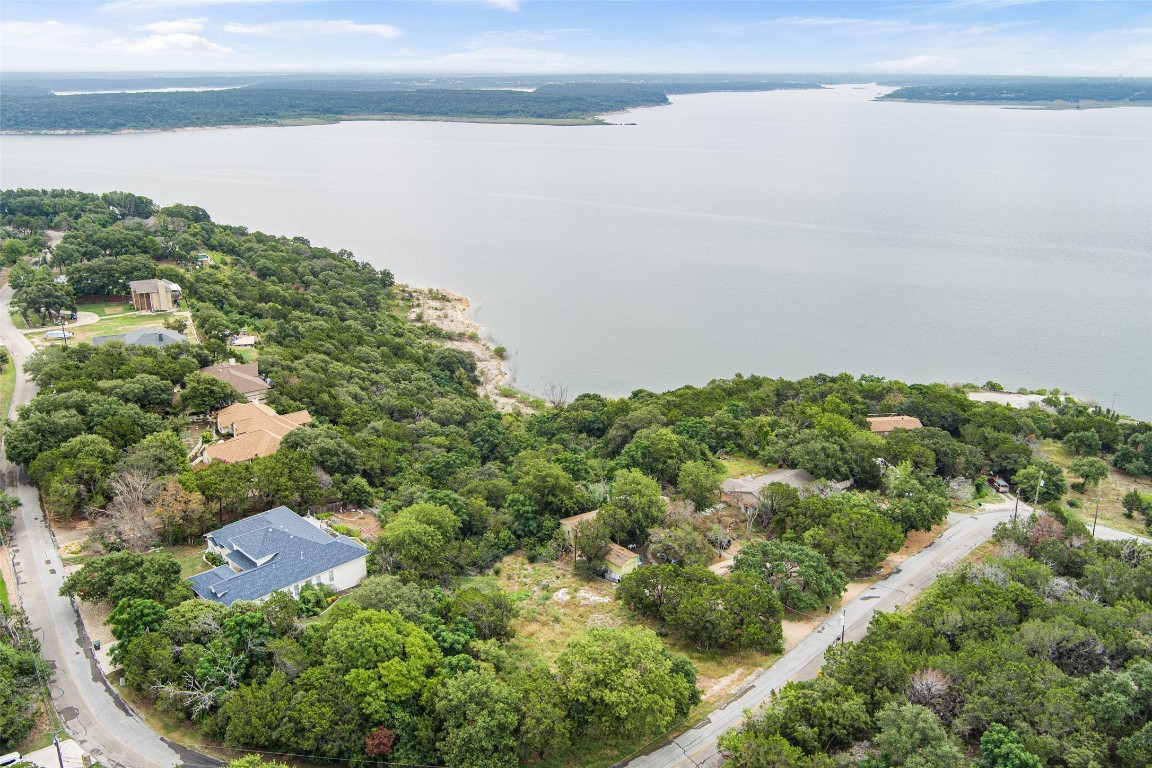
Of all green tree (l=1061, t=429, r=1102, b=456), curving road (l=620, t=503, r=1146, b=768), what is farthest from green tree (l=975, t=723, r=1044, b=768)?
green tree (l=1061, t=429, r=1102, b=456)

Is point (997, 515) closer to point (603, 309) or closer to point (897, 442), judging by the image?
point (897, 442)

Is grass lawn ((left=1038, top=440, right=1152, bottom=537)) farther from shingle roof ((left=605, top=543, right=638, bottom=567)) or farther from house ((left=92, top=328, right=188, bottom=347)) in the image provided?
house ((left=92, top=328, right=188, bottom=347))

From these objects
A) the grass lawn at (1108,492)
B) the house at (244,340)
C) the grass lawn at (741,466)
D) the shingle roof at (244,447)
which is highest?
the house at (244,340)

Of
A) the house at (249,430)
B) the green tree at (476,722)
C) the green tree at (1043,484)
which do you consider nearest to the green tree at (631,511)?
the green tree at (476,722)

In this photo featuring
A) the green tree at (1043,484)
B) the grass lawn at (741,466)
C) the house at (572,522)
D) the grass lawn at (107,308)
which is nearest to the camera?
the house at (572,522)

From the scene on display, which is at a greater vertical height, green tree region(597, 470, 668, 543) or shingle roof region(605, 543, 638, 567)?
green tree region(597, 470, 668, 543)

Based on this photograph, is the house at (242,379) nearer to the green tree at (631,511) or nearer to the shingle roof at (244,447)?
the shingle roof at (244,447)

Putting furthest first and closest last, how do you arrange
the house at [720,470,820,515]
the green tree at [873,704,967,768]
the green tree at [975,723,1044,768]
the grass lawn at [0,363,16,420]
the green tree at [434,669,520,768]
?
the grass lawn at [0,363,16,420]
the house at [720,470,820,515]
the green tree at [434,669,520,768]
the green tree at [975,723,1044,768]
the green tree at [873,704,967,768]

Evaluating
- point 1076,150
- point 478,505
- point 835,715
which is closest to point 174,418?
point 478,505
